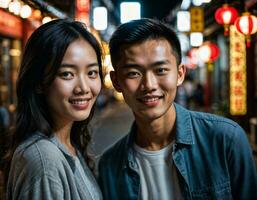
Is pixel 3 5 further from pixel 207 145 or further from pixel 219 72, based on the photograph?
pixel 219 72

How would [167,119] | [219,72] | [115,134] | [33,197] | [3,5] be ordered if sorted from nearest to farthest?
[33,197], [167,119], [3,5], [115,134], [219,72]

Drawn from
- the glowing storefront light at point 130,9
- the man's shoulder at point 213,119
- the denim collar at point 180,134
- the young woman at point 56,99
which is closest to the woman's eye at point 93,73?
the young woman at point 56,99

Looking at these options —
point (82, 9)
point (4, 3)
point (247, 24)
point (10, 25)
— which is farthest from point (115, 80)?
point (82, 9)

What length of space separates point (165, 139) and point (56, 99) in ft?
3.02

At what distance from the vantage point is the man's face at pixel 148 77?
3.12 m

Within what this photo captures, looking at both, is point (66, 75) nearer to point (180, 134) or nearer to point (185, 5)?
point (180, 134)

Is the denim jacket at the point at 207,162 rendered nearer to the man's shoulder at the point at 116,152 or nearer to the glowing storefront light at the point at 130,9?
the man's shoulder at the point at 116,152

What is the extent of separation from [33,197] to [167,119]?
123 centimetres

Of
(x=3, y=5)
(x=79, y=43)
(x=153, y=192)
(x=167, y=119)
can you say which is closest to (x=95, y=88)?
(x=79, y=43)

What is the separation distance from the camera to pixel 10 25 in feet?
57.4

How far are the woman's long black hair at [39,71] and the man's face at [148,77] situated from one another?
1.39 feet

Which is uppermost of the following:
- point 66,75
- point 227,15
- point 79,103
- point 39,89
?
point 227,15

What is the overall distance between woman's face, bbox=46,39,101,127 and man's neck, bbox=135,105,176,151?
1.58 feet

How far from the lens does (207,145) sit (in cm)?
Result: 313
